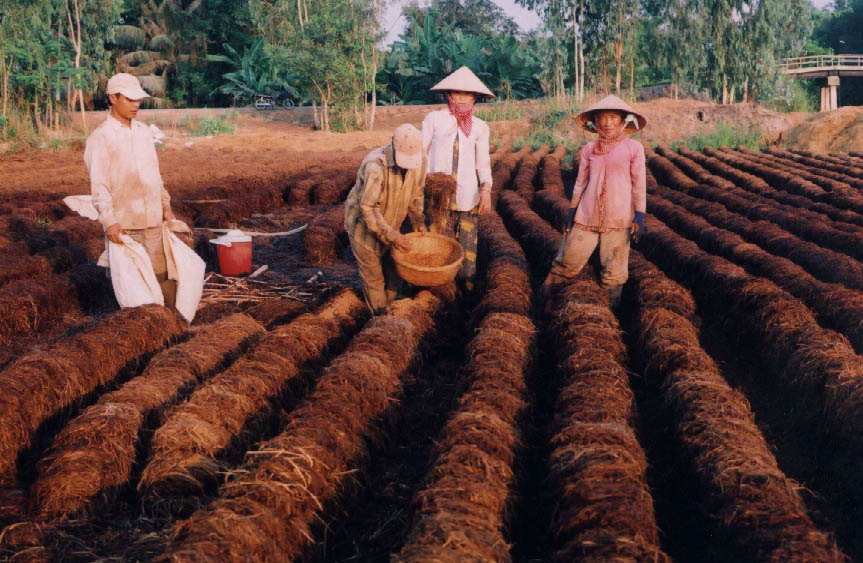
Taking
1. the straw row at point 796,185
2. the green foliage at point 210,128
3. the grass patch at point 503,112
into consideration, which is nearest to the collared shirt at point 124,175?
the straw row at point 796,185

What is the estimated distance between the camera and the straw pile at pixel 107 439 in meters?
3.58

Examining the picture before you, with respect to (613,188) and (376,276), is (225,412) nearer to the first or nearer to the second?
(376,276)

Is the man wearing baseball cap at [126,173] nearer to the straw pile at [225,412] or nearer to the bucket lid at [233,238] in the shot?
the straw pile at [225,412]

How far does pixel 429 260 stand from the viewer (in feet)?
20.5

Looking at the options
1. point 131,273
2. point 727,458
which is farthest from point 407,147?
point 727,458

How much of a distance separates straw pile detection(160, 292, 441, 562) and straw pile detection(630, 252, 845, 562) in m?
1.72

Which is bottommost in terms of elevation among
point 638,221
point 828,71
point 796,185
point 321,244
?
point 321,244

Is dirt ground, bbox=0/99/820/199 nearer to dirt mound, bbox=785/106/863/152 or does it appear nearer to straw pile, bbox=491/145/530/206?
dirt mound, bbox=785/106/863/152

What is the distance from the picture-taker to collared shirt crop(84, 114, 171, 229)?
5.59 meters

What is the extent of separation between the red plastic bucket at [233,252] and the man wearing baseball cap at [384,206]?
245 cm

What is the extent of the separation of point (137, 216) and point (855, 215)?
941 cm

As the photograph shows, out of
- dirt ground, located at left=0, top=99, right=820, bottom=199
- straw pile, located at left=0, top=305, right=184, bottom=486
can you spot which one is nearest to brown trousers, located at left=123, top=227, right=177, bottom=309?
straw pile, located at left=0, top=305, right=184, bottom=486

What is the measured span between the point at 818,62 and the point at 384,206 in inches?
1772

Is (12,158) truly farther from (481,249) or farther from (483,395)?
(483,395)
